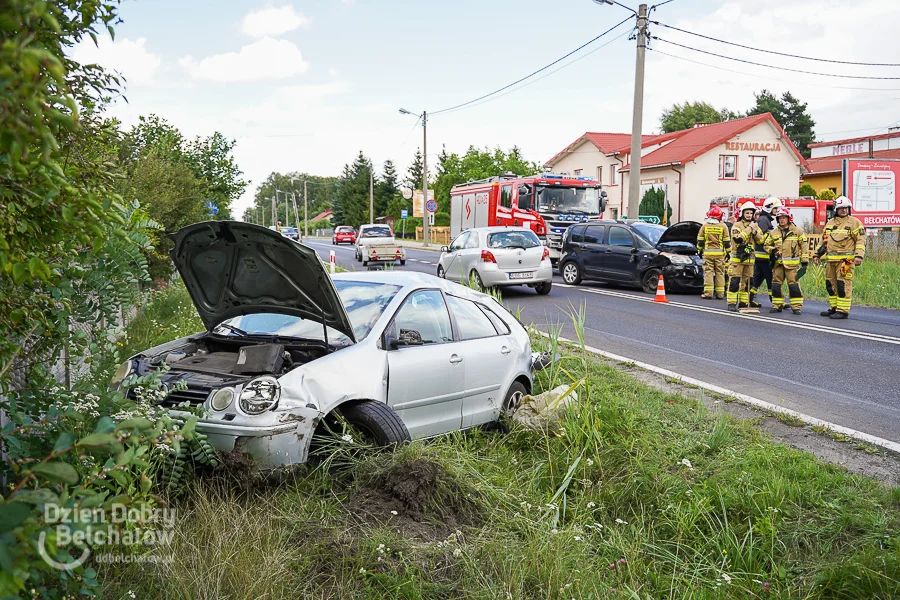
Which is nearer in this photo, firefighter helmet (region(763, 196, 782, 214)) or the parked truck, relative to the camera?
firefighter helmet (region(763, 196, 782, 214))

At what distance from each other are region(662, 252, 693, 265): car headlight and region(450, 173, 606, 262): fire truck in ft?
17.4

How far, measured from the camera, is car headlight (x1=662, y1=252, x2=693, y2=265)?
1664 centimetres

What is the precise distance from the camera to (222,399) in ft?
13.4

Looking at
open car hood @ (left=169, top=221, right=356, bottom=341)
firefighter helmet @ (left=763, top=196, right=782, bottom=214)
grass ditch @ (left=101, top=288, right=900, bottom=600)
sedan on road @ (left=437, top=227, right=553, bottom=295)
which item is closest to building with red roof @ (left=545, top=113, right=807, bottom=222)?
firefighter helmet @ (left=763, top=196, right=782, bottom=214)

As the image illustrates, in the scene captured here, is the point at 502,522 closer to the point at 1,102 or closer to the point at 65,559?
the point at 65,559

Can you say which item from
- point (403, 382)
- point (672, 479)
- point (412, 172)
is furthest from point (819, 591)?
point (412, 172)

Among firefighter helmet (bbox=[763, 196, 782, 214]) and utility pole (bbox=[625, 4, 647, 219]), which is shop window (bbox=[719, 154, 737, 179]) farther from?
firefighter helmet (bbox=[763, 196, 782, 214])

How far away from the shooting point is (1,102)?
124cm

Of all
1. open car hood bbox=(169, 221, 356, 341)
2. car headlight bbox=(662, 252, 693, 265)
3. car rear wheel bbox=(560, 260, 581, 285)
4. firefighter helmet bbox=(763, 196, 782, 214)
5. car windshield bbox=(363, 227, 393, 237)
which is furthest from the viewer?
car windshield bbox=(363, 227, 393, 237)

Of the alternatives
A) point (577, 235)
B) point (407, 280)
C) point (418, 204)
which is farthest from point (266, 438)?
point (418, 204)

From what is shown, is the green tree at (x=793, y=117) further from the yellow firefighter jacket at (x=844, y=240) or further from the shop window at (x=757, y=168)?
the yellow firefighter jacket at (x=844, y=240)

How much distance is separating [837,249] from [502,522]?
10.9 meters

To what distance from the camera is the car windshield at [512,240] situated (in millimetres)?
15812

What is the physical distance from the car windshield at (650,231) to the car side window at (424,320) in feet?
41.9
